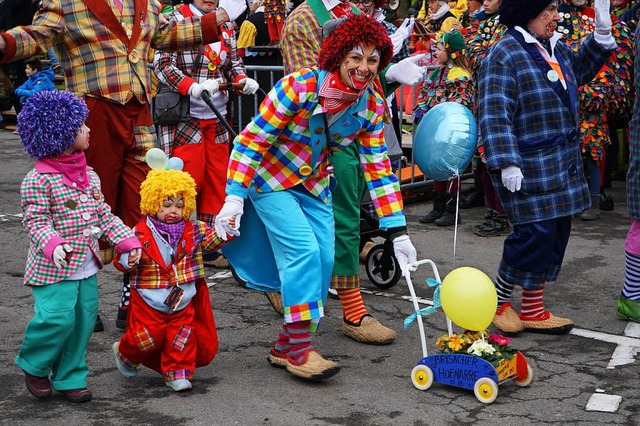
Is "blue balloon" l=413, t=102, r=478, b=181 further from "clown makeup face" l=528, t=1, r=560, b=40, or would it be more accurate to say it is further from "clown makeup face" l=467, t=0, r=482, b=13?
"clown makeup face" l=467, t=0, r=482, b=13

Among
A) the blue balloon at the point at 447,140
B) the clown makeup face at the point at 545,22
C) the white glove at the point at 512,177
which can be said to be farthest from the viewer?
the clown makeup face at the point at 545,22

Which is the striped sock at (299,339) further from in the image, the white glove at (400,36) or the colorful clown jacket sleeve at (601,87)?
the colorful clown jacket sleeve at (601,87)

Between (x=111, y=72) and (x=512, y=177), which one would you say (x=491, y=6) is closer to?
(x=512, y=177)

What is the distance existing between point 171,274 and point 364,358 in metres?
1.17

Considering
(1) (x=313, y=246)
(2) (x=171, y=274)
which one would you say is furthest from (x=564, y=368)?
(2) (x=171, y=274)

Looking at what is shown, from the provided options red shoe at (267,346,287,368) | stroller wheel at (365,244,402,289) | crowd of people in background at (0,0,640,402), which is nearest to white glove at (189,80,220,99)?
crowd of people in background at (0,0,640,402)

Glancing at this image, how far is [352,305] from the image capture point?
5.77m

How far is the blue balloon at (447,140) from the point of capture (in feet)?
17.7

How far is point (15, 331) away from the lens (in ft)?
19.0

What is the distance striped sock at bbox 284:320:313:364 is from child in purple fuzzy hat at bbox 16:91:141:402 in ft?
2.78

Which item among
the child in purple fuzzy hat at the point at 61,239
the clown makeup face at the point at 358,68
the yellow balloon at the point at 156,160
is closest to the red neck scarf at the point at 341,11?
the clown makeup face at the point at 358,68

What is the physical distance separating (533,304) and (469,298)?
1.19 meters

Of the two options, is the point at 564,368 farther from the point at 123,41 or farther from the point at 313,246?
the point at 123,41

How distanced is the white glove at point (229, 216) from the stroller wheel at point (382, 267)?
6.48 ft
